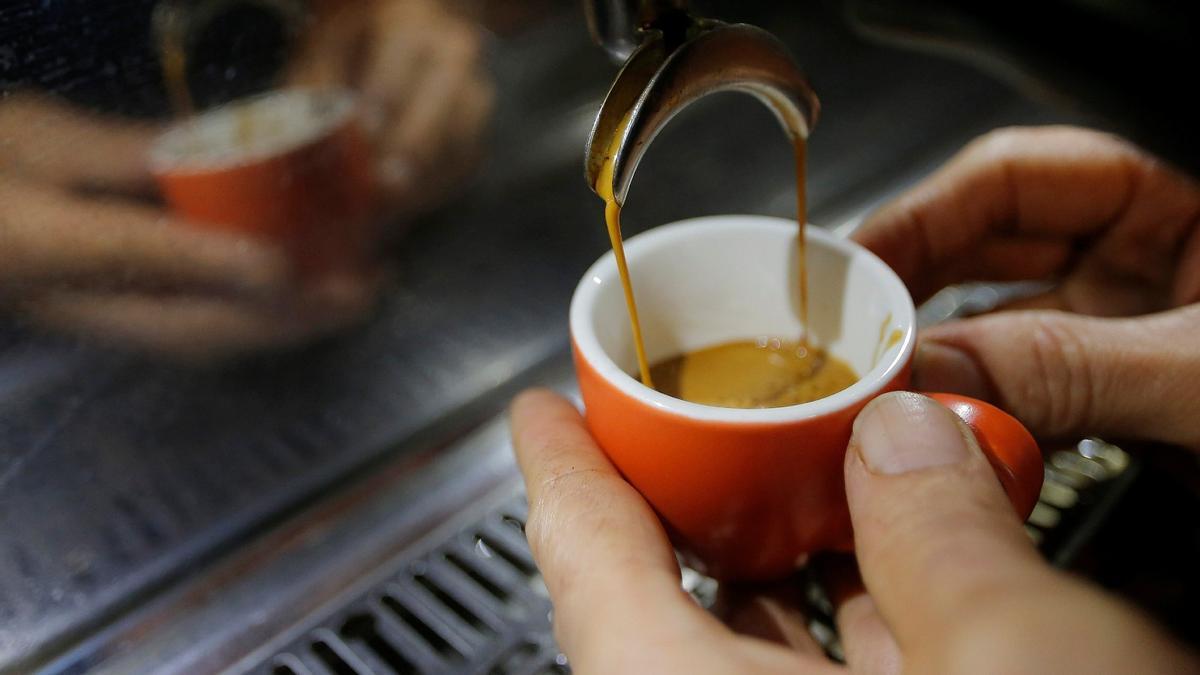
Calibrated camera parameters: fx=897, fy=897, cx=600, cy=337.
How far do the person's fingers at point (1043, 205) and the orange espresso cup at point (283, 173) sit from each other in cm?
29

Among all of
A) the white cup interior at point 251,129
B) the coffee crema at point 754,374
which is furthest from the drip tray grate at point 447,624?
the white cup interior at point 251,129

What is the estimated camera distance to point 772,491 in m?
0.32

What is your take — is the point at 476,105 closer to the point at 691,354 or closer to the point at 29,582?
the point at 691,354

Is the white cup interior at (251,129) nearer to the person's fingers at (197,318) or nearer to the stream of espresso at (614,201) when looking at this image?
the person's fingers at (197,318)

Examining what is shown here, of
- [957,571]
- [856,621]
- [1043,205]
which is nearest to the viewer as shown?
[957,571]

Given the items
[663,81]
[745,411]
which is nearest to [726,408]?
[745,411]

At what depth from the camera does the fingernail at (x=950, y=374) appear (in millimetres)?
398

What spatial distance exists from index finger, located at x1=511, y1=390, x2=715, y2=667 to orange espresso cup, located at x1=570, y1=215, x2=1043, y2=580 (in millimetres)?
16

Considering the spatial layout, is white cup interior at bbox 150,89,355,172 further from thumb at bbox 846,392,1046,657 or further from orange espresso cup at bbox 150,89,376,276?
thumb at bbox 846,392,1046,657

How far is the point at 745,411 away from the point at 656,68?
119 mm

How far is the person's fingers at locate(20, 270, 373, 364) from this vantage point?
0.41 metres

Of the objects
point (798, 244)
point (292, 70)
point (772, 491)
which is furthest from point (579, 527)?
point (292, 70)

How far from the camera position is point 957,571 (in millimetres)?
243

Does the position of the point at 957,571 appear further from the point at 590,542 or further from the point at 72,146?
the point at 72,146
